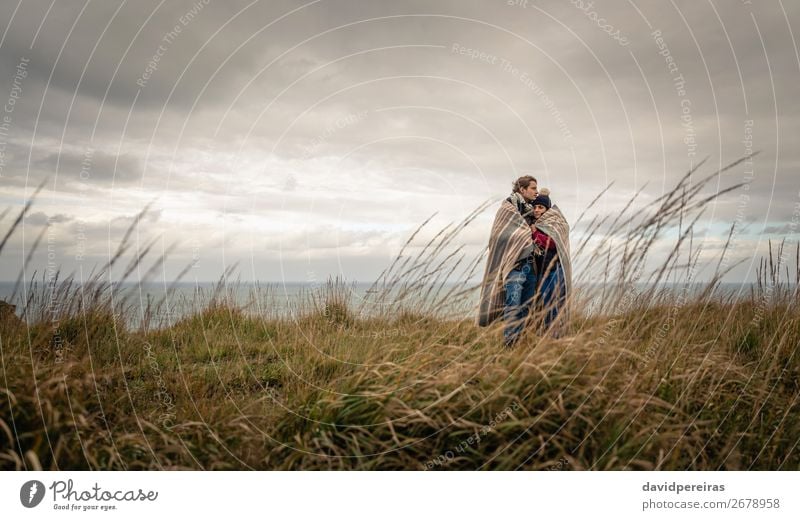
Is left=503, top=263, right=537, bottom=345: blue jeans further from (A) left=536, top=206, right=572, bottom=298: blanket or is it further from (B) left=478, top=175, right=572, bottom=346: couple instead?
(A) left=536, top=206, right=572, bottom=298: blanket

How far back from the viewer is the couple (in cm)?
434

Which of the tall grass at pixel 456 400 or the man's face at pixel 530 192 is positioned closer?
the tall grass at pixel 456 400

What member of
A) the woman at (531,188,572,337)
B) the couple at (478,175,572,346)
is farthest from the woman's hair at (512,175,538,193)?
the woman at (531,188,572,337)

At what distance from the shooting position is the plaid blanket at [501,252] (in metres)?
4.34

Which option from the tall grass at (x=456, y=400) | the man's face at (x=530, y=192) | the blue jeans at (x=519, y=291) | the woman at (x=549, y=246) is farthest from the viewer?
the man's face at (x=530, y=192)

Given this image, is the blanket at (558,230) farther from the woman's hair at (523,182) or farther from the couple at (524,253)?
the woman's hair at (523,182)

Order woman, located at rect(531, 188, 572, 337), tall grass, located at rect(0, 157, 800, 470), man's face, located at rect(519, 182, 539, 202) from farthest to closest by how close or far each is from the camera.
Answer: man's face, located at rect(519, 182, 539, 202)
woman, located at rect(531, 188, 572, 337)
tall grass, located at rect(0, 157, 800, 470)

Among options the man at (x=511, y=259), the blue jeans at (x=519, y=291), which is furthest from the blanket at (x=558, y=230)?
the blue jeans at (x=519, y=291)

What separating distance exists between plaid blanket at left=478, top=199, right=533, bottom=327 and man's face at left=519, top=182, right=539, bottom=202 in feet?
0.62

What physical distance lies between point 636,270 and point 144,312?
188 inches

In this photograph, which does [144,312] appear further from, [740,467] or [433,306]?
[740,467]

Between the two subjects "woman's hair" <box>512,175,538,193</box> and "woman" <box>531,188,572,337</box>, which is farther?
"woman's hair" <box>512,175,538,193</box>

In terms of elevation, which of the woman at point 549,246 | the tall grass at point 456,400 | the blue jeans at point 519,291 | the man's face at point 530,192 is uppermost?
the man's face at point 530,192
